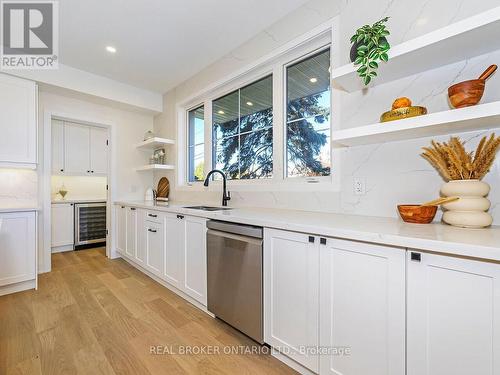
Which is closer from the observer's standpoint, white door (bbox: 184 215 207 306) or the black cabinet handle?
the black cabinet handle

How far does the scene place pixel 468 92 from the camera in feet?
3.60

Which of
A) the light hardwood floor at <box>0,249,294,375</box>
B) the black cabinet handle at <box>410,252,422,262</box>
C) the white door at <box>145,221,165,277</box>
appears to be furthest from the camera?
the white door at <box>145,221,165,277</box>

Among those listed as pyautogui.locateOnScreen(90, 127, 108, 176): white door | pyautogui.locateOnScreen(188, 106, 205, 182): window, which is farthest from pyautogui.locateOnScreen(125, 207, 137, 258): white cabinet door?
pyautogui.locateOnScreen(90, 127, 108, 176): white door

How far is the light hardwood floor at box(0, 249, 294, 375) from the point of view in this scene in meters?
1.45

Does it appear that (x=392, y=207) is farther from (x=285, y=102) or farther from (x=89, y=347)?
(x=89, y=347)

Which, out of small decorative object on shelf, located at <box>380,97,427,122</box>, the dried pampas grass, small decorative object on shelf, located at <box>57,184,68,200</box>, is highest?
small decorative object on shelf, located at <box>380,97,427,122</box>

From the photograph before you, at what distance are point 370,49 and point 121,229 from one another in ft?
12.3

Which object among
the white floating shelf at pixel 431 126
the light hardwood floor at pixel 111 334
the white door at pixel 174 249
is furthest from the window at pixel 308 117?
the light hardwood floor at pixel 111 334

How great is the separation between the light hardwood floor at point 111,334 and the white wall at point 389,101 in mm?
1196

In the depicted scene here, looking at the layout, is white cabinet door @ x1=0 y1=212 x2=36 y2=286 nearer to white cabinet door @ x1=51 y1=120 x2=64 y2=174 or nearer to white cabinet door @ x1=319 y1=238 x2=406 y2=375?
white cabinet door @ x1=51 y1=120 x2=64 y2=174

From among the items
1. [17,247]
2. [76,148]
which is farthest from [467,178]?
[76,148]

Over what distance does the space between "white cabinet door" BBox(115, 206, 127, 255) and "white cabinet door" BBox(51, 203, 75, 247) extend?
1.15 meters

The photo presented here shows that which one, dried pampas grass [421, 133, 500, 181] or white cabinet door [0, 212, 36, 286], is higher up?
dried pampas grass [421, 133, 500, 181]

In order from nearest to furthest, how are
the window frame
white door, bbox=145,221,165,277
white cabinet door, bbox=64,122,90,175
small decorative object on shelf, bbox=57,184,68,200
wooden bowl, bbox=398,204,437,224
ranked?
wooden bowl, bbox=398,204,437,224 → the window frame → white door, bbox=145,221,165,277 → white cabinet door, bbox=64,122,90,175 → small decorative object on shelf, bbox=57,184,68,200
